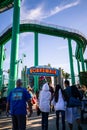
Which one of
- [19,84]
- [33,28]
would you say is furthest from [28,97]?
[33,28]

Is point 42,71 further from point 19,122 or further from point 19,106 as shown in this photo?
point 19,122

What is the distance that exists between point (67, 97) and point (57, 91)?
0.39 metres

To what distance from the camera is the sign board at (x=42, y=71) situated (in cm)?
2594

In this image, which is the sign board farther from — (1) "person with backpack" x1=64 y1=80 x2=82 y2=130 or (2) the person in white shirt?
(1) "person with backpack" x1=64 y1=80 x2=82 y2=130

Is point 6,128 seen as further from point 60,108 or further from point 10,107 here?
point 10,107

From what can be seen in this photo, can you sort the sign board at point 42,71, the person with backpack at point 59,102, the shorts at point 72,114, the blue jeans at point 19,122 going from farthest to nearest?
the sign board at point 42,71 < the person with backpack at point 59,102 < the shorts at point 72,114 < the blue jeans at point 19,122

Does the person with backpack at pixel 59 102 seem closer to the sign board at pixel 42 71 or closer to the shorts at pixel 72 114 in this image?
the shorts at pixel 72 114

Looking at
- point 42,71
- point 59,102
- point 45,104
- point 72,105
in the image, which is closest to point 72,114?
point 72,105

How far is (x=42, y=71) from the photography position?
87.2 feet

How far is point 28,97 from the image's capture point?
5316mm

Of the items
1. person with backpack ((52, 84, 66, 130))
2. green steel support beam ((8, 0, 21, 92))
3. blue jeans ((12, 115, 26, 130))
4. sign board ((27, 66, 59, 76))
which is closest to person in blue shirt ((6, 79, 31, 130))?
blue jeans ((12, 115, 26, 130))

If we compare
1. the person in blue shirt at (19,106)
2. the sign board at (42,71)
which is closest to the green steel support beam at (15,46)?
the sign board at (42,71)

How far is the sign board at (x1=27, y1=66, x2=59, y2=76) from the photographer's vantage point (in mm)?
25941

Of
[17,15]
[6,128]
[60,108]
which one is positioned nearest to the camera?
[60,108]
